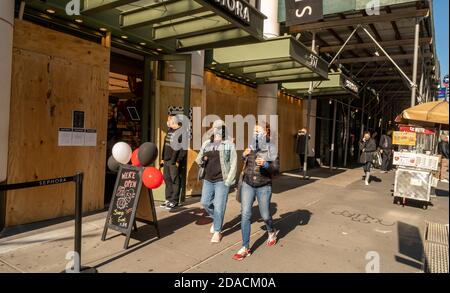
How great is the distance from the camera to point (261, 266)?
402cm

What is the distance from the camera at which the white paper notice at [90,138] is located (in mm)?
5833

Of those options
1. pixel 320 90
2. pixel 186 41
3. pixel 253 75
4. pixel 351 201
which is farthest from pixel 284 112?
pixel 186 41

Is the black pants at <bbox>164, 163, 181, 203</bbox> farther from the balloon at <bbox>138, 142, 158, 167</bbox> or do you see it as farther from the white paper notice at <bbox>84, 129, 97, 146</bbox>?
the balloon at <bbox>138, 142, 158, 167</bbox>

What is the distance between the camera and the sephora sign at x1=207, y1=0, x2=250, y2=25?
4.65 m

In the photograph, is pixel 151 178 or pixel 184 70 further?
pixel 184 70

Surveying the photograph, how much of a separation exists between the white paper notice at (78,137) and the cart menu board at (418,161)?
6.85 metres

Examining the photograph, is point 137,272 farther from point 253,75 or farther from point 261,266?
point 253,75

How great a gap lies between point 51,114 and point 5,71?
110 cm

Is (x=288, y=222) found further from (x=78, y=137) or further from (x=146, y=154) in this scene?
(x=78, y=137)

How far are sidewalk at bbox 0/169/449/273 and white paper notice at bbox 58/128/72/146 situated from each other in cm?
132

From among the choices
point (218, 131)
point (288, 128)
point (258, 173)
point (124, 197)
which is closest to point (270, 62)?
point (218, 131)

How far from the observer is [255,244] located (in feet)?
15.8

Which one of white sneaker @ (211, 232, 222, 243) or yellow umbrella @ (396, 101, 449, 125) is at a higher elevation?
yellow umbrella @ (396, 101, 449, 125)

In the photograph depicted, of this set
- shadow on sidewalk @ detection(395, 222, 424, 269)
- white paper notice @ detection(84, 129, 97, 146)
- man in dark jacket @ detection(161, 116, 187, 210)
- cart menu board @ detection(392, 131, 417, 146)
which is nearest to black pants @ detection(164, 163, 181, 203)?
man in dark jacket @ detection(161, 116, 187, 210)
